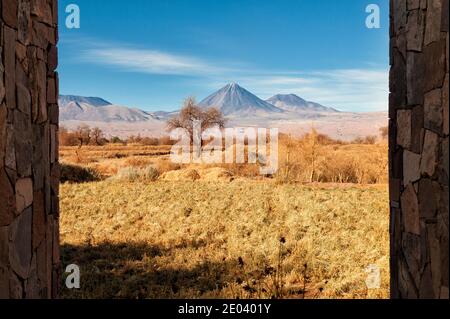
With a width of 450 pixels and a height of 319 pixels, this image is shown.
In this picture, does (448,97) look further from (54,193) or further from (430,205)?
(54,193)

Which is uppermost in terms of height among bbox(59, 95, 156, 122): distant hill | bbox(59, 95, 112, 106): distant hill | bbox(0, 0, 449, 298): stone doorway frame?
bbox(59, 95, 112, 106): distant hill

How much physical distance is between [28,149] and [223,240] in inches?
204

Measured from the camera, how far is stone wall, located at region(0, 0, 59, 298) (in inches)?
118

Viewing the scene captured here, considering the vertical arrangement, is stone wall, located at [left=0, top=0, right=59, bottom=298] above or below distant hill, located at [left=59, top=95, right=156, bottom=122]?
below

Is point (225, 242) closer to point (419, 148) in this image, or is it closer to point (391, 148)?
point (391, 148)

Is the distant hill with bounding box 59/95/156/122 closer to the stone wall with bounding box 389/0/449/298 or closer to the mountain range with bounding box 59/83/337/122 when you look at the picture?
the mountain range with bounding box 59/83/337/122

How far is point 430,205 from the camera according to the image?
10.3 feet

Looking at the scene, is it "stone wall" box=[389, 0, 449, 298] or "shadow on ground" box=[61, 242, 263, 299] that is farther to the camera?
"shadow on ground" box=[61, 242, 263, 299]

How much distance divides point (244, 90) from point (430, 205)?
183395 mm

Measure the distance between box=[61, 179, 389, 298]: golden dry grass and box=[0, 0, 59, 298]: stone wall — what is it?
68.0 inches

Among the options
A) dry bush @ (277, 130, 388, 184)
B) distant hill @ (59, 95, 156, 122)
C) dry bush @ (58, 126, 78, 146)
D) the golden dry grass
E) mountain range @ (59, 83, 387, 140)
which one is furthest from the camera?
distant hill @ (59, 95, 156, 122)

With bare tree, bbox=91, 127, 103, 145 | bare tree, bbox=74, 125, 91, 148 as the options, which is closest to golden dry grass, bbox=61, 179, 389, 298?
bare tree, bbox=74, 125, 91, 148
